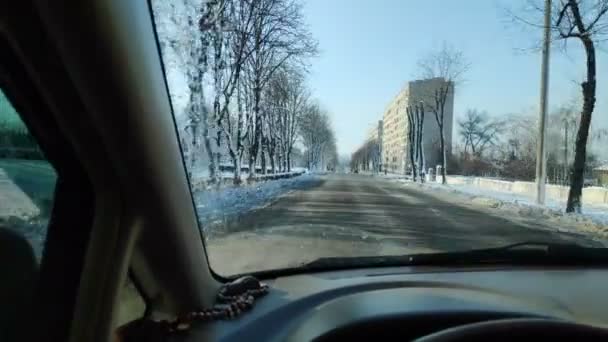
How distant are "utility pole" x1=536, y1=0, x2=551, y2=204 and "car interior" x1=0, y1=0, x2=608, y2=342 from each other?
348 cm

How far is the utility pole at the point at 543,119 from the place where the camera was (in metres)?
5.45

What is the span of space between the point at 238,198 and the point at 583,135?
4.58m

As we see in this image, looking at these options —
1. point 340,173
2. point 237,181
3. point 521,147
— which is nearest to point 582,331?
point 237,181

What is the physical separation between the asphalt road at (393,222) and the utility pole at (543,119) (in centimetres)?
143

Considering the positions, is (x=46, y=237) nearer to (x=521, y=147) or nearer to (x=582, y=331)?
(x=582, y=331)

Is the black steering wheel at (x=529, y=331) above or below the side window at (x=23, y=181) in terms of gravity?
below

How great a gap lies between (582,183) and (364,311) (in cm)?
644

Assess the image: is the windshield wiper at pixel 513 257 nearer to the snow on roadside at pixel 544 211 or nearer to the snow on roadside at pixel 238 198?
the snow on roadside at pixel 238 198

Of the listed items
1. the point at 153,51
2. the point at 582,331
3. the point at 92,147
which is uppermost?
the point at 153,51

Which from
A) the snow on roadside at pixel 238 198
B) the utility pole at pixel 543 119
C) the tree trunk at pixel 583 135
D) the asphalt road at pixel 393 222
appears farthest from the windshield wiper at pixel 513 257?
the tree trunk at pixel 583 135

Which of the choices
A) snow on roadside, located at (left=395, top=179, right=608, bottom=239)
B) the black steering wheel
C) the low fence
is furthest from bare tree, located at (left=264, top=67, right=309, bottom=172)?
→ the low fence

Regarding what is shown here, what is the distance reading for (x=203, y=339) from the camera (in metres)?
1.94

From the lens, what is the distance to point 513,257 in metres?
3.07

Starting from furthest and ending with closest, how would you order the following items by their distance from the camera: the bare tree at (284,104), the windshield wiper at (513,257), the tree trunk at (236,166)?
1. the bare tree at (284,104)
2. the tree trunk at (236,166)
3. the windshield wiper at (513,257)
